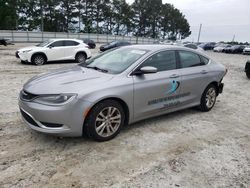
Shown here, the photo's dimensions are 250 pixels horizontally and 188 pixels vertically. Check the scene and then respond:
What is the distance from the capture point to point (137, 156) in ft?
11.9

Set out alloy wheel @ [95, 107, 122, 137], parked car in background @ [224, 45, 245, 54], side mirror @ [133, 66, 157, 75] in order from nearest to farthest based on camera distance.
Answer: alloy wheel @ [95, 107, 122, 137] < side mirror @ [133, 66, 157, 75] < parked car in background @ [224, 45, 245, 54]

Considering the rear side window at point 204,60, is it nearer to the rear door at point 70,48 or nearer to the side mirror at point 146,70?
the side mirror at point 146,70

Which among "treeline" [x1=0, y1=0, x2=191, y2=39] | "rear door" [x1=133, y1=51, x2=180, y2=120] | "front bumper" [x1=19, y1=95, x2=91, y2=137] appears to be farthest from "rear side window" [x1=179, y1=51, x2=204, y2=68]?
"treeline" [x1=0, y1=0, x2=191, y2=39]

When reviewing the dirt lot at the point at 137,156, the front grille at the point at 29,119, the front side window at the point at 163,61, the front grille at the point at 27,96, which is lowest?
the dirt lot at the point at 137,156

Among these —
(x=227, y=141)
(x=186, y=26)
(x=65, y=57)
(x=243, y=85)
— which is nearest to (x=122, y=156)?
(x=227, y=141)

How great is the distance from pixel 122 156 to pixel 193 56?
2926mm

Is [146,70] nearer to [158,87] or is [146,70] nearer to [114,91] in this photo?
[158,87]

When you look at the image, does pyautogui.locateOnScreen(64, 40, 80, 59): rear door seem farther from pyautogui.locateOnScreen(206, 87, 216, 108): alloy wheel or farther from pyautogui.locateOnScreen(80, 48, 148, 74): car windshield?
pyautogui.locateOnScreen(206, 87, 216, 108): alloy wheel

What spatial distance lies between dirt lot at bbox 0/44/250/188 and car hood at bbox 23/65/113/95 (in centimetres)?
84

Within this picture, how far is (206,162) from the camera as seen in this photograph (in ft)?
11.7

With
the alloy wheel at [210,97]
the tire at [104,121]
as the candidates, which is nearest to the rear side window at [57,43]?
the alloy wheel at [210,97]

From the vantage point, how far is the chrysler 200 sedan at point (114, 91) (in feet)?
11.7

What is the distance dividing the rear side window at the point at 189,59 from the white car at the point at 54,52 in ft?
27.5

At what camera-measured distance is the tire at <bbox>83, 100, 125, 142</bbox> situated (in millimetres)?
3723
